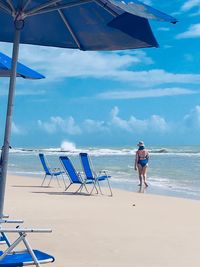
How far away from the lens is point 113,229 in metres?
5.95

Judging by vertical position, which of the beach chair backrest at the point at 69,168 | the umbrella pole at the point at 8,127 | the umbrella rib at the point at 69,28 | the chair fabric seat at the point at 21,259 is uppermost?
the beach chair backrest at the point at 69,168

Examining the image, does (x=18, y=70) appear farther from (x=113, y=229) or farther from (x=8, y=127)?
(x=113, y=229)

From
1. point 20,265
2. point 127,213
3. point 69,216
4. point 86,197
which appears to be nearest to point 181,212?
point 127,213

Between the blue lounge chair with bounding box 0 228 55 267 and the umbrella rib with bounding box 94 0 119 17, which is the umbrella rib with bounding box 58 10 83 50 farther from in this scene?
the blue lounge chair with bounding box 0 228 55 267

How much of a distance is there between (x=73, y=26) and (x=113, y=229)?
2.46 m

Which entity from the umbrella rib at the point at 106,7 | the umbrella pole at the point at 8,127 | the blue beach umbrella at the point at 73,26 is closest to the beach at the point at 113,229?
the umbrella pole at the point at 8,127

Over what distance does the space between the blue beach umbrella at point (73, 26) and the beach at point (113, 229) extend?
1.22 meters

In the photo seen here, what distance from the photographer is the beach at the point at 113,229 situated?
4516 mm

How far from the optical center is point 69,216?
22.6ft

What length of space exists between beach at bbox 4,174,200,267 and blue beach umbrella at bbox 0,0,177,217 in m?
1.22

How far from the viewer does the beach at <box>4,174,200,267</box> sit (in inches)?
178

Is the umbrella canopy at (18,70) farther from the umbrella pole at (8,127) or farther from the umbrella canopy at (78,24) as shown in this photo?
the umbrella pole at (8,127)

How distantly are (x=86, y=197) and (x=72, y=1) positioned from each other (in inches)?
245

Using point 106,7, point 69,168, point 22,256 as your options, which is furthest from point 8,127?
point 69,168
